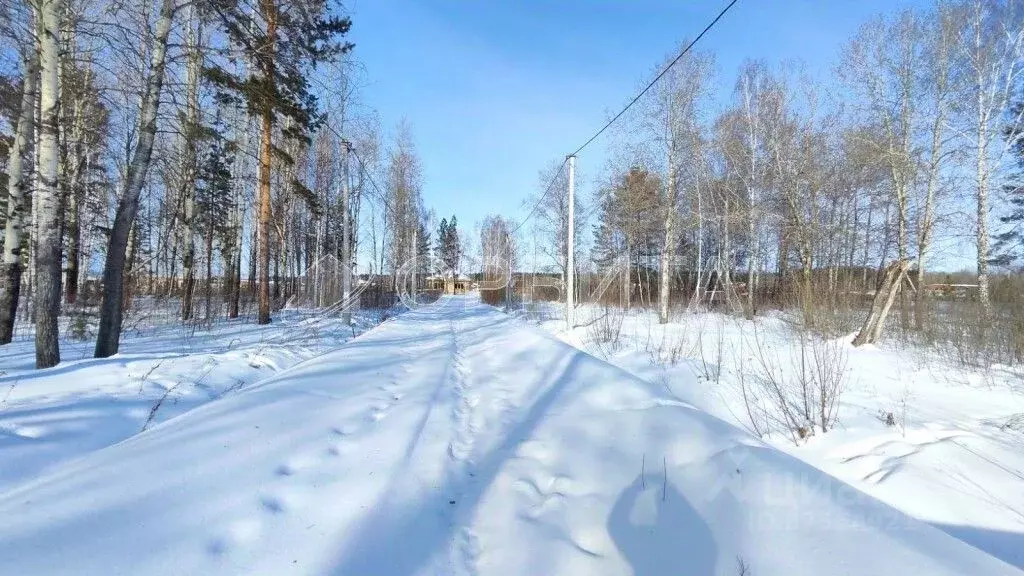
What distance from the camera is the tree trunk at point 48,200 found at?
196 inches

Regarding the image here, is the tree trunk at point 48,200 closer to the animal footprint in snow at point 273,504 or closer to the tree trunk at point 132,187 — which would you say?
the tree trunk at point 132,187

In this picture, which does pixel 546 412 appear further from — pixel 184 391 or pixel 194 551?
pixel 184 391

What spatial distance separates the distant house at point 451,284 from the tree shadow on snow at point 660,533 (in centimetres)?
5391

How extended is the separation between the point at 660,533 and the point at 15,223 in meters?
9.66

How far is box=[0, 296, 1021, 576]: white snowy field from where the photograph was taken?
1.77m

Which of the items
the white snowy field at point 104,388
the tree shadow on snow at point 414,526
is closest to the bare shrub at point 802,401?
A: the tree shadow on snow at point 414,526

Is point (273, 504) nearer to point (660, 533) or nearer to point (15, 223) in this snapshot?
point (660, 533)

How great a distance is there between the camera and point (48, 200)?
4.99 meters

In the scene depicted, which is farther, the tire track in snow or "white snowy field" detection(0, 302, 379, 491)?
"white snowy field" detection(0, 302, 379, 491)

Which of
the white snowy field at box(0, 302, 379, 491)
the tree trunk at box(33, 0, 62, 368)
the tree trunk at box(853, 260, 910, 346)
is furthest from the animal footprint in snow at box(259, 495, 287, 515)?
the tree trunk at box(853, 260, 910, 346)

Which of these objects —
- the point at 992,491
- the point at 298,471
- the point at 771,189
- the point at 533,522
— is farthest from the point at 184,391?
the point at 771,189

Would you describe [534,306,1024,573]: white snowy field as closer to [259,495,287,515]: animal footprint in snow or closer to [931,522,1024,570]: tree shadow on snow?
[931,522,1024,570]: tree shadow on snow

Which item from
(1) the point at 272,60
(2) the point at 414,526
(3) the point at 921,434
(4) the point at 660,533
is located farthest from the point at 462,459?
(1) the point at 272,60

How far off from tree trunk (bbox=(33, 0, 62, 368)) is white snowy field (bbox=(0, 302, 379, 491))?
20.0 inches
